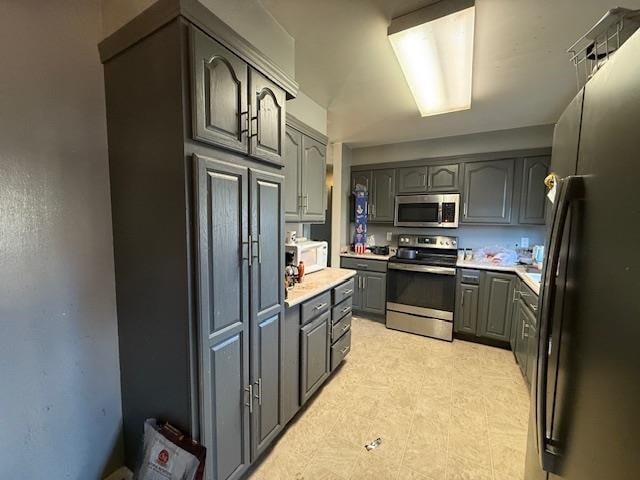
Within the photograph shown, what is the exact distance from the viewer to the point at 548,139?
3.01 metres

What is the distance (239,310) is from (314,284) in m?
0.88

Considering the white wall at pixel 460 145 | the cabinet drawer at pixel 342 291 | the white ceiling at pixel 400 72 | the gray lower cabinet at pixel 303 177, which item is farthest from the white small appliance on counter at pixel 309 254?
the white wall at pixel 460 145

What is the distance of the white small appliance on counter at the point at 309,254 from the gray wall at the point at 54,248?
1.23 meters

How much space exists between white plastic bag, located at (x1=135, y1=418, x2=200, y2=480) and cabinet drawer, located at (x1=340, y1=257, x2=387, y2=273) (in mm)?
2794

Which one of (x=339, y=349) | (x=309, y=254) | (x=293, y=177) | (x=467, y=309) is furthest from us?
(x=467, y=309)

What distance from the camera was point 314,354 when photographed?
6.46 ft

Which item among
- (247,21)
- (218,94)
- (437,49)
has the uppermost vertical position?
(437,49)

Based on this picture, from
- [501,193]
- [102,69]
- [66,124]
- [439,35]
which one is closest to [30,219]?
[66,124]

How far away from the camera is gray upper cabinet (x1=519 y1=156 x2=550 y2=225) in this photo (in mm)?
2875

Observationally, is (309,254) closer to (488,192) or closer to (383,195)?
(383,195)

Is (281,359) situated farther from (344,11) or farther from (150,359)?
(344,11)

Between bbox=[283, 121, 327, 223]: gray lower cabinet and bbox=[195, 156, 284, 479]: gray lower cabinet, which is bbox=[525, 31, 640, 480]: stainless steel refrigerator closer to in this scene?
bbox=[195, 156, 284, 479]: gray lower cabinet

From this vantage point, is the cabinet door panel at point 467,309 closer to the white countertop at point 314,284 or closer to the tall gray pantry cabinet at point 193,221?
the white countertop at point 314,284

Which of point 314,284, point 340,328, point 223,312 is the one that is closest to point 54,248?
point 223,312
